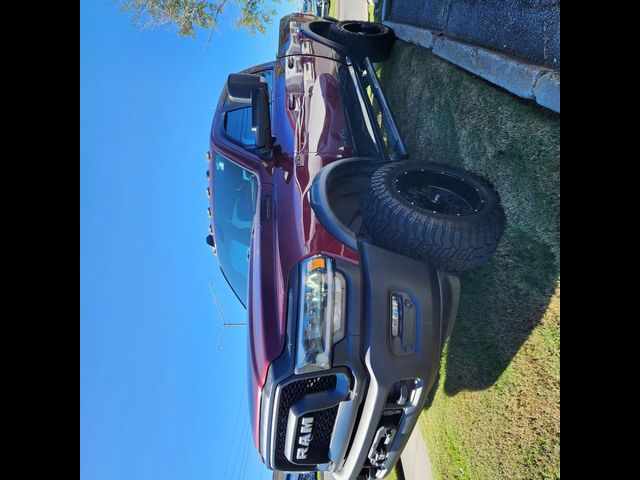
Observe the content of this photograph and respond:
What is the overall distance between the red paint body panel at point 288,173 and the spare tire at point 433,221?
262 millimetres

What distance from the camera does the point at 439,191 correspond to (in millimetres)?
2611

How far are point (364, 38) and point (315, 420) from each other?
4.00 metres

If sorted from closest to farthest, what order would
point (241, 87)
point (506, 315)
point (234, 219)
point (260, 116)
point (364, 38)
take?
point (506, 315) < point (260, 116) < point (241, 87) < point (234, 219) < point (364, 38)

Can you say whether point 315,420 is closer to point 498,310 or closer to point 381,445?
point 381,445

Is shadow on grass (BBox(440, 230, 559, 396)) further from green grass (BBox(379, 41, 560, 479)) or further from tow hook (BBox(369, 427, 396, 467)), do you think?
tow hook (BBox(369, 427, 396, 467))

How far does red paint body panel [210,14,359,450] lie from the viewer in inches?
82.9

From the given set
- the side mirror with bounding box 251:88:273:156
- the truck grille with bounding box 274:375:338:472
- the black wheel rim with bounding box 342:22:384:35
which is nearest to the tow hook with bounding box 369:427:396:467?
the truck grille with bounding box 274:375:338:472

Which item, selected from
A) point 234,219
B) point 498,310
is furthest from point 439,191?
point 234,219

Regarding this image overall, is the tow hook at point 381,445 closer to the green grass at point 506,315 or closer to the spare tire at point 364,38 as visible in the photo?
the green grass at point 506,315
